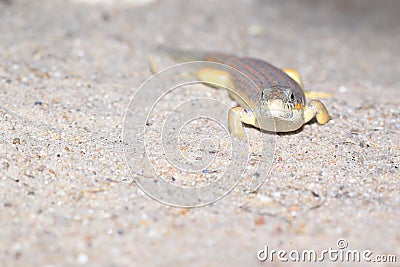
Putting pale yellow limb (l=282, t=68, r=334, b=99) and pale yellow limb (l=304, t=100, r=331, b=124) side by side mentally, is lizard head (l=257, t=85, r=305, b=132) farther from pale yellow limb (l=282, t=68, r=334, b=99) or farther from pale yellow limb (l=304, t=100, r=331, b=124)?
pale yellow limb (l=282, t=68, r=334, b=99)

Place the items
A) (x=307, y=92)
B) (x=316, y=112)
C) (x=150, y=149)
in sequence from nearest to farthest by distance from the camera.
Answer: (x=150, y=149)
(x=316, y=112)
(x=307, y=92)

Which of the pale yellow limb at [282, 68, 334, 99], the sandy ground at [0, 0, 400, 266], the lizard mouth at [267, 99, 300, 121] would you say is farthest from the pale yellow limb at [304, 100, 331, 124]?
the pale yellow limb at [282, 68, 334, 99]

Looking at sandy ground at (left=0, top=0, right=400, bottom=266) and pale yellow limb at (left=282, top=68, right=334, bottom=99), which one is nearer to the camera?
sandy ground at (left=0, top=0, right=400, bottom=266)

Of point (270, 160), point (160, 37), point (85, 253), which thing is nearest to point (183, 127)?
point (270, 160)

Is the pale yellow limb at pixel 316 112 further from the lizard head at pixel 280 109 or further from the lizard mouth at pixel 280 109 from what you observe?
the lizard mouth at pixel 280 109

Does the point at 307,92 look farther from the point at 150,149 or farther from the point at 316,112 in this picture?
the point at 150,149

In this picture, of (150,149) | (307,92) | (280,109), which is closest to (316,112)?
(280,109)
